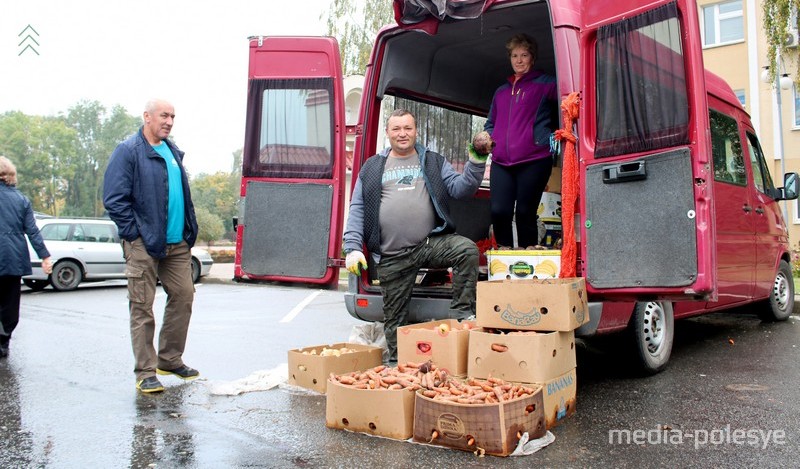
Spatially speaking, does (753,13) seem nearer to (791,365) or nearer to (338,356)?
(791,365)

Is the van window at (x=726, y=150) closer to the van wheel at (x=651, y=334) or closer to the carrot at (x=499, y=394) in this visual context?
the van wheel at (x=651, y=334)

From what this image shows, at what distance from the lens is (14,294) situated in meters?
6.56

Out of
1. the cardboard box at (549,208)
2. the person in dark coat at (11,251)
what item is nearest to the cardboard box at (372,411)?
the cardboard box at (549,208)

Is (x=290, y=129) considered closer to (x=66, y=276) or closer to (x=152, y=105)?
(x=152, y=105)

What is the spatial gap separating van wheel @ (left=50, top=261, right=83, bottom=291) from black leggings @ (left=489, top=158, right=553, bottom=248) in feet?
40.5

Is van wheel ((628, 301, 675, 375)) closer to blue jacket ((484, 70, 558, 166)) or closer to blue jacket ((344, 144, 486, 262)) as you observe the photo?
blue jacket ((484, 70, 558, 166))

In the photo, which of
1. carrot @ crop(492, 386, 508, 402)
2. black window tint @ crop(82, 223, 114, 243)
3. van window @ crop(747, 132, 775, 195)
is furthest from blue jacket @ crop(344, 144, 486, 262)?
black window tint @ crop(82, 223, 114, 243)

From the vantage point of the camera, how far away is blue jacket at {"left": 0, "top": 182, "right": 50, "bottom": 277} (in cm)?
636

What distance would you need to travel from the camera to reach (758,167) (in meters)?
6.98

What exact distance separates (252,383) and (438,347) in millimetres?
1595

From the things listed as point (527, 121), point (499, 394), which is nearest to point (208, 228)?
point (527, 121)

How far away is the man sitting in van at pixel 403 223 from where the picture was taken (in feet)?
16.7

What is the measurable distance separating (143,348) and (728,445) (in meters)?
3.75

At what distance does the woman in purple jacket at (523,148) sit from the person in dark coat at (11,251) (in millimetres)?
4090
